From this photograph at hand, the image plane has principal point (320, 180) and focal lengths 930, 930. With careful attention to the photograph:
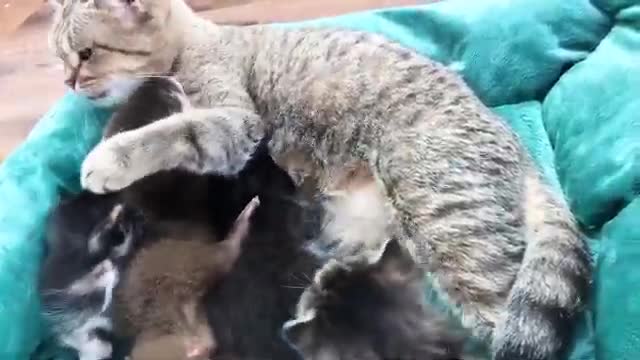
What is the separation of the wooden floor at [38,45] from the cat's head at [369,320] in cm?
111

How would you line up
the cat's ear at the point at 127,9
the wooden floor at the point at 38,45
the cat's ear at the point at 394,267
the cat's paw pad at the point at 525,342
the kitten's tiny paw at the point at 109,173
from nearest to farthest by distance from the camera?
1. the cat's paw pad at the point at 525,342
2. the cat's ear at the point at 394,267
3. the kitten's tiny paw at the point at 109,173
4. the cat's ear at the point at 127,9
5. the wooden floor at the point at 38,45

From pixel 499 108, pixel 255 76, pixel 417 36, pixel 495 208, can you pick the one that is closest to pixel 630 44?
pixel 499 108

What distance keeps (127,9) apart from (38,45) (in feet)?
3.10

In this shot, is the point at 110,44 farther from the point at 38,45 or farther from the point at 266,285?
the point at 38,45

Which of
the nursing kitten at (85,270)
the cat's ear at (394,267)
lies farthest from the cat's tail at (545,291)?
the nursing kitten at (85,270)

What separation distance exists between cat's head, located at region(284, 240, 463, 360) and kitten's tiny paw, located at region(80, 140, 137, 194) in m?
0.32

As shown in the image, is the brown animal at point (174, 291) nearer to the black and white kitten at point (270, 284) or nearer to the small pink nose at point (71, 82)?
the black and white kitten at point (270, 284)

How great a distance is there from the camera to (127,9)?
1454mm

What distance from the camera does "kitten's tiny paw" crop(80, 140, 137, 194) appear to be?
1320 millimetres

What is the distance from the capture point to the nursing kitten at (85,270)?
4.04 ft

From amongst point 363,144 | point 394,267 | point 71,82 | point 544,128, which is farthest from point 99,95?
point 544,128

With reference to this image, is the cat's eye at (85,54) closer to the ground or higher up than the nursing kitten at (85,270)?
higher up

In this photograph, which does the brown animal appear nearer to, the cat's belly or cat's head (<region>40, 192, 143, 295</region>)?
cat's head (<region>40, 192, 143, 295</region>)

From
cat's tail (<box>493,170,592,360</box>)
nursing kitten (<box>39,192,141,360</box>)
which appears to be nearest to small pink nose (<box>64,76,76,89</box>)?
nursing kitten (<box>39,192,141,360</box>)
